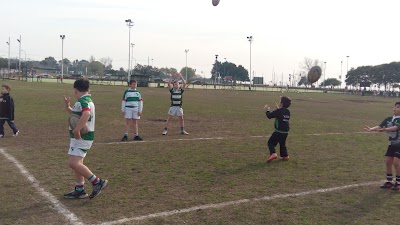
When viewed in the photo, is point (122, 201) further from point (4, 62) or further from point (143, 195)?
point (4, 62)

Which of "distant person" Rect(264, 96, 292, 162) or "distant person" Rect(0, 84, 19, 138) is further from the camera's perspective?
"distant person" Rect(0, 84, 19, 138)

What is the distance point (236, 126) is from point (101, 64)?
14062cm

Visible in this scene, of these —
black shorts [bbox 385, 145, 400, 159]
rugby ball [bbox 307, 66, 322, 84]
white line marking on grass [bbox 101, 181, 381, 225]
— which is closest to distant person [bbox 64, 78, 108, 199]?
white line marking on grass [bbox 101, 181, 381, 225]

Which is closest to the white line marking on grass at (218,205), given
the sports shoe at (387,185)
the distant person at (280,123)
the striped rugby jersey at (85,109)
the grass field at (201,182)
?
the grass field at (201,182)

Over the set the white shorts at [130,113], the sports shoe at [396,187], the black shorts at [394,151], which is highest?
the white shorts at [130,113]

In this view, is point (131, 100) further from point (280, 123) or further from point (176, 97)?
point (280, 123)

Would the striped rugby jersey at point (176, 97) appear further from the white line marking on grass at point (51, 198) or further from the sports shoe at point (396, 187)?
the sports shoe at point (396, 187)

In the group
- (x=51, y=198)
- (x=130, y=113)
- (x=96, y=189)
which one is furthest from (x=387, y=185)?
(x=130, y=113)

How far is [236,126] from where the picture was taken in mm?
16578

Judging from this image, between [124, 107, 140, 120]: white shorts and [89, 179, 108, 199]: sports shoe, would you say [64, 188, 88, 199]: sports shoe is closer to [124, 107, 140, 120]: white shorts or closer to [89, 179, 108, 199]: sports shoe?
[89, 179, 108, 199]: sports shoe

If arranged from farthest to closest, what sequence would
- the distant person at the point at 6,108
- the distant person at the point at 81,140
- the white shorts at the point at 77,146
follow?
1. the distant person at the point at 6,108
2. the white shorts at the point at 77,146
3. the distant person at the point at 81,140

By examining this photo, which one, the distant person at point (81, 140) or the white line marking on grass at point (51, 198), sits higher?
the distant person at point (81, 140)

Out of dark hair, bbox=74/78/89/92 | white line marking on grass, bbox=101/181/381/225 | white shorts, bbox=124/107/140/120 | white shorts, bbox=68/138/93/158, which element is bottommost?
white line marking on grass, bbox=101/181/381/225

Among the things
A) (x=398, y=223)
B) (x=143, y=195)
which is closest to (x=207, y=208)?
(x=143, y=195)
